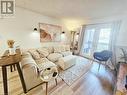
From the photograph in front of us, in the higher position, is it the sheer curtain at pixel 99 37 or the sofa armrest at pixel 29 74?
the sheer curtain at pixel 99 37

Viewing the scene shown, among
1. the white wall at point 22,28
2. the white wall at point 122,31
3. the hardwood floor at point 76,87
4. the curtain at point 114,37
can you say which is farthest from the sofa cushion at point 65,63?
the white wall at point 122,31

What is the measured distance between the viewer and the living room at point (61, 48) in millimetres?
2299

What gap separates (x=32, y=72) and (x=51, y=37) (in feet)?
11.2

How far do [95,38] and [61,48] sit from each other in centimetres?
221

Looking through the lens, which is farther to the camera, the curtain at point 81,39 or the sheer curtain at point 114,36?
the curtain at point 81,39

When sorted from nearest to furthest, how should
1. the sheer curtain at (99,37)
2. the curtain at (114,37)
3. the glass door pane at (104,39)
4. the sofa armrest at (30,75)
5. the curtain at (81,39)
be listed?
the sofa armrest at (30,75) → the curtain at (114,37) → the sheer curtain at (99,37) → the glass door pane at (104,39) → the curtain at (81,39)

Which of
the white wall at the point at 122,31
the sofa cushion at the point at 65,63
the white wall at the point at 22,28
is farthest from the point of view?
the white wall at the point at 122,31

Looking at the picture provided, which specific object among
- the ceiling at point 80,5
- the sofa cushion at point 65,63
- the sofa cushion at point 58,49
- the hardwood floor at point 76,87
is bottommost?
the hardwood floor at point 76,87

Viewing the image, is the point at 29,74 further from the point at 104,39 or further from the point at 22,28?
the point at 104,39

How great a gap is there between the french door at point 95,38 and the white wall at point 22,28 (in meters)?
2.94

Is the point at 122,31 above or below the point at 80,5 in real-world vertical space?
below

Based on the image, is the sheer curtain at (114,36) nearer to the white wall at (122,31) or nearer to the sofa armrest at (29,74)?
the white wall at (122,31)

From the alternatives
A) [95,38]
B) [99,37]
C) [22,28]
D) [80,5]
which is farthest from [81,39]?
[22,28]

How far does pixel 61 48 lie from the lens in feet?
16.8
